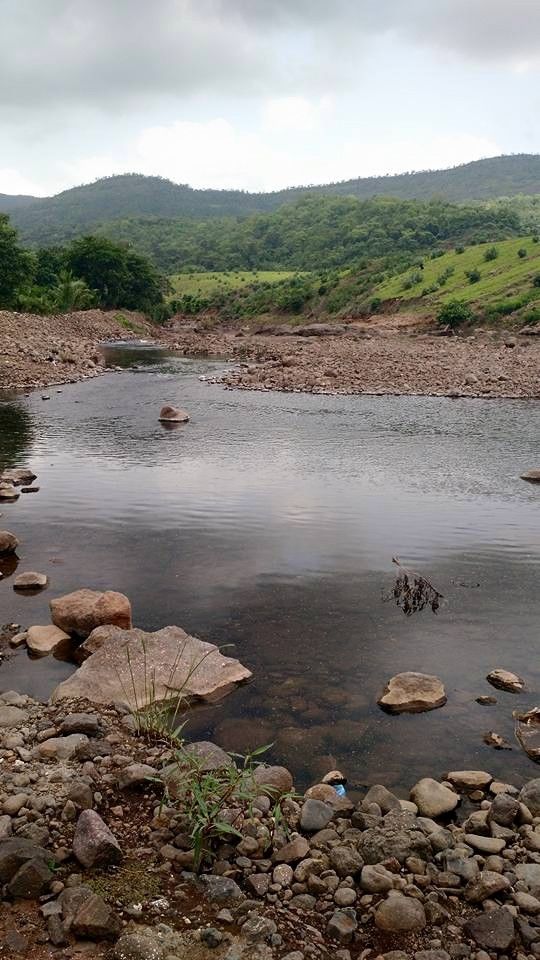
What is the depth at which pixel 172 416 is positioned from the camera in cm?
2612

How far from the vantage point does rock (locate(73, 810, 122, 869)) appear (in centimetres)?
526

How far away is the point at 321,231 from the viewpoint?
437 feet

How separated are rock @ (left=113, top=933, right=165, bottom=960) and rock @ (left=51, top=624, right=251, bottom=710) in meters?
3.15

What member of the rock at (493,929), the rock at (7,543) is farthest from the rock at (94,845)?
the rock at (7,543)

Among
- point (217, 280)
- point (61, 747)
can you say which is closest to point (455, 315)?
point (61, 747)

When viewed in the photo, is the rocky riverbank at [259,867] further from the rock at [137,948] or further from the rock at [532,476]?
the rock at [532,476]

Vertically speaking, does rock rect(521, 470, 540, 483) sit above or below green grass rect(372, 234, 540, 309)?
below

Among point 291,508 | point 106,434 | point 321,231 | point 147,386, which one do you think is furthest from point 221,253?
point 291,508

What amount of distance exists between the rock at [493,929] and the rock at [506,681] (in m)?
3.51

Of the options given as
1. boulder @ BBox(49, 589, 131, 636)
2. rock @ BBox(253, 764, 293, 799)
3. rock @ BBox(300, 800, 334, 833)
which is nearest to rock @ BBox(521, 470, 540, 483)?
boulder @ BBox(49, 589, 131, 636)

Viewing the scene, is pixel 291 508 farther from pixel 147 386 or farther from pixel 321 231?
pixel 321 231

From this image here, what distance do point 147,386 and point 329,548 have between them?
2336cm

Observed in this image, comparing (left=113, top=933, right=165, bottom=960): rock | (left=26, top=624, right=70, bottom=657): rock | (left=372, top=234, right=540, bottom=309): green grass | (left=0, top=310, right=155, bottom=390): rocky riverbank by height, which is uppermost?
(left=372, top=234, right=540, bottom=309): green grass

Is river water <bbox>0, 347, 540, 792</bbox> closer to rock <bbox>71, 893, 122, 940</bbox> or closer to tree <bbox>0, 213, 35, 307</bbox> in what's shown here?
rock <bbox>71, 893, 122, 940</bbox>
